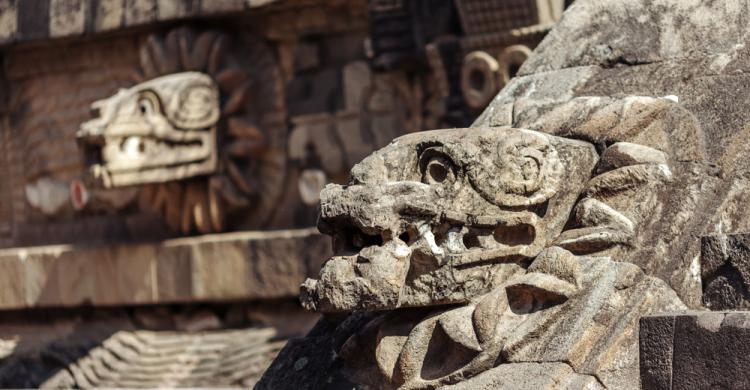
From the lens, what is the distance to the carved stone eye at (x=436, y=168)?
3.77 metres

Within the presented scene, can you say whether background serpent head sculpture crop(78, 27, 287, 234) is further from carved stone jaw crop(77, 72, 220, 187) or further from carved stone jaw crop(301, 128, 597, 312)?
carved stone jaw crop(301, 128, 597, 312)

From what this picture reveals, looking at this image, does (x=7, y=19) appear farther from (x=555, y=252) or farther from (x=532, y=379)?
(x=532, y=379)

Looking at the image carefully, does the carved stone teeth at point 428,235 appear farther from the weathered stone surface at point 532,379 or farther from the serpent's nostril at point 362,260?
the weathered stone surface at point 532,379

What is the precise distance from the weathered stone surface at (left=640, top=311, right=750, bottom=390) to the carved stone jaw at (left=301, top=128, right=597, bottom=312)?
39cm

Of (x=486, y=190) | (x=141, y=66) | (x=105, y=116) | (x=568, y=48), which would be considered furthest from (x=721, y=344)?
(x=141, y=66)

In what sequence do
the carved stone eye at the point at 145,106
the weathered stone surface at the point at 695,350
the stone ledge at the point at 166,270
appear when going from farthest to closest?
the carved stone eye at the point at 145,106
the stone ledge at the point at 166,270
the weathered stone surface at the point at 695,350

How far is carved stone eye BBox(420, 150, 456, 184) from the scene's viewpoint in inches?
148

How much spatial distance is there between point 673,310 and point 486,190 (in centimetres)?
55

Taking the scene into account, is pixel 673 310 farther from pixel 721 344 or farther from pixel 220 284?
pixel 220 284

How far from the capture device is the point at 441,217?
3717 mm

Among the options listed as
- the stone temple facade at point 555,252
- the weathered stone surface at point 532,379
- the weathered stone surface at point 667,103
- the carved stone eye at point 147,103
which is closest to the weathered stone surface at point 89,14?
the carved stone eye at point 147,103

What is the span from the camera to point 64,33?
407 inches

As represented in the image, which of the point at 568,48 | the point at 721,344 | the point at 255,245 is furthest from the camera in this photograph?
the point at 255,245

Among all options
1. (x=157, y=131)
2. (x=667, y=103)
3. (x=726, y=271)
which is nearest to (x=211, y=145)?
(x=157, y=131)
